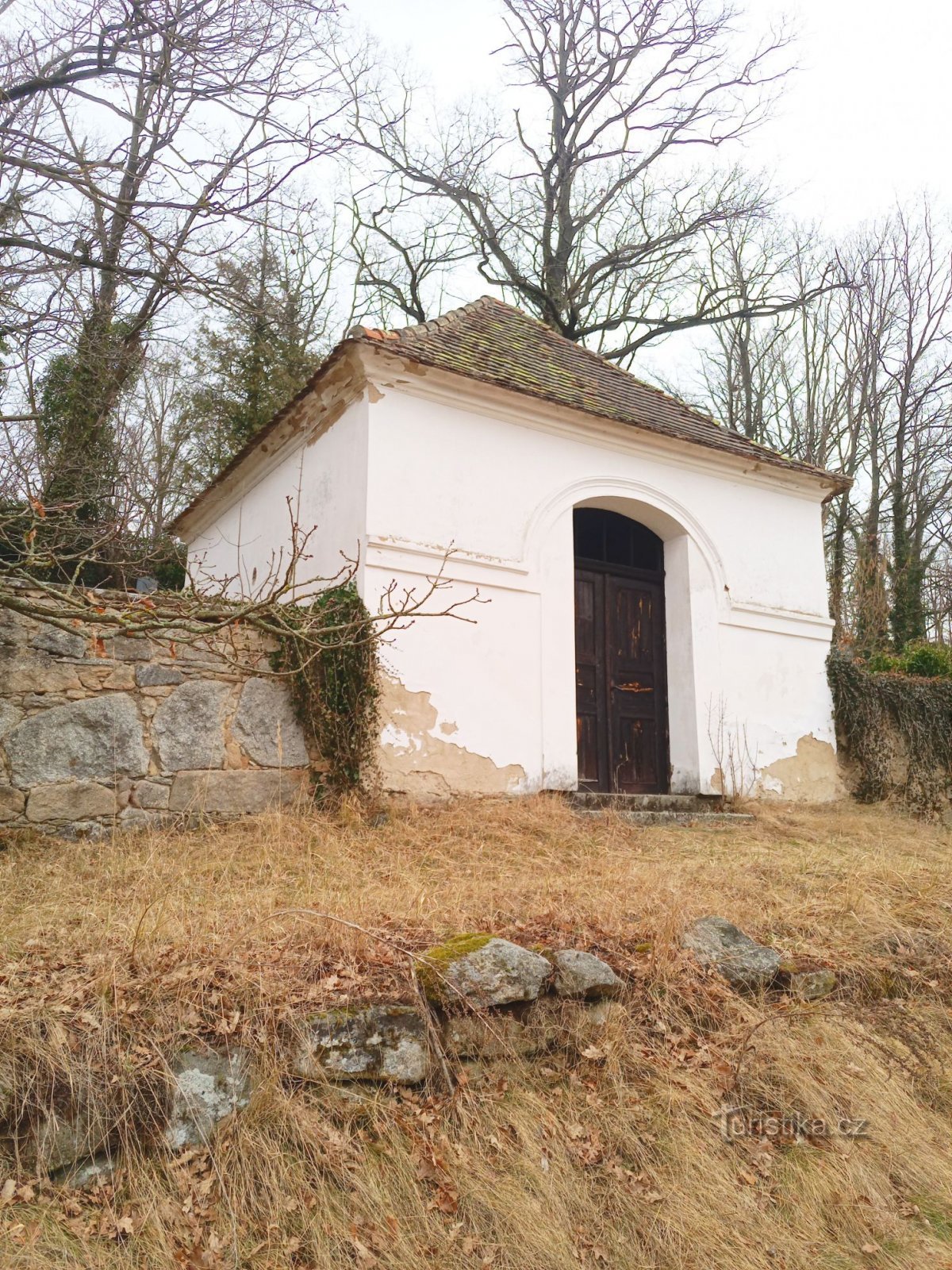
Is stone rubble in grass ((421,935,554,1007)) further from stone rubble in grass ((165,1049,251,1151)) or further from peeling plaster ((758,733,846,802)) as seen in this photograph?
peeling plaster ((758,733,846,802))

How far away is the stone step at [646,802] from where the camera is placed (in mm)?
9125

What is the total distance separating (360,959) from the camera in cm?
429

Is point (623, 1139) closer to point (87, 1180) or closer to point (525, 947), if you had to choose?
point (525, 947)

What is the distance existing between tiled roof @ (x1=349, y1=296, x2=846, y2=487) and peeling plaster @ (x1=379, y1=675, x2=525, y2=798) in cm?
315

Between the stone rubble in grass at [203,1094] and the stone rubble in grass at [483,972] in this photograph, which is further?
the stone rubble in grass at [483,972]

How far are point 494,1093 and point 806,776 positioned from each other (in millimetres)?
7678

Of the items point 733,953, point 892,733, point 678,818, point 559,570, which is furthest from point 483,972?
point 892,733

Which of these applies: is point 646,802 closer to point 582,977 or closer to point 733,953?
point 733,953

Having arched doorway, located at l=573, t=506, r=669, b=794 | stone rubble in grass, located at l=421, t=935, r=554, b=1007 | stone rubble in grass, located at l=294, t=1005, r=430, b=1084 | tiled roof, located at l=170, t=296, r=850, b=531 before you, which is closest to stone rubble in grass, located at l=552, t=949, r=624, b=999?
stone rubble in grass, located at l=421, t=935, r=554, b=1007

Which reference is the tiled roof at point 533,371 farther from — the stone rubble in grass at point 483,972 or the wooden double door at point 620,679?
the stone rubble in grass at point 483,972

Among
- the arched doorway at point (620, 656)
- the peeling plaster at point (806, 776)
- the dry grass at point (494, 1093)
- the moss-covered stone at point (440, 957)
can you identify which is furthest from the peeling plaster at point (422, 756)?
the moss-covered stone at point (440, 957)

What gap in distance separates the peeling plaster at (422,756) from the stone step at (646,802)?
84 centimetres

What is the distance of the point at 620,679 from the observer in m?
10.6

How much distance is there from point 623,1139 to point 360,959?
1315mm
